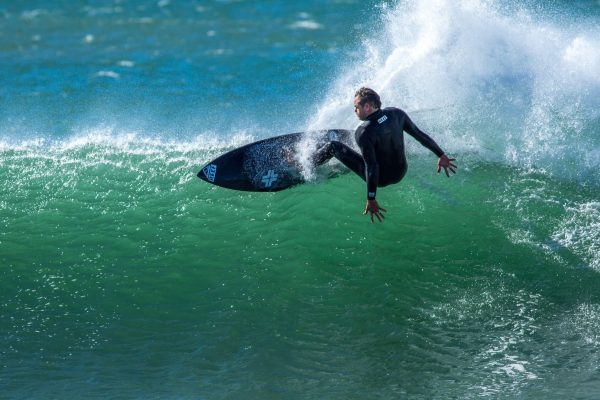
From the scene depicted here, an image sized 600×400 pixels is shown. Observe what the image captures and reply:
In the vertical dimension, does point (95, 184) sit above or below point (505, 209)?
above

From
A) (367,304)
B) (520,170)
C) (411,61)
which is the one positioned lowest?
(367,304)

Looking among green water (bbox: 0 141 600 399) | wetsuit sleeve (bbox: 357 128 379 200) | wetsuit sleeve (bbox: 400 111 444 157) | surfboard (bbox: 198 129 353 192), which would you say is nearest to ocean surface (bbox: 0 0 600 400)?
green water (bbox: 0 141 600 399)

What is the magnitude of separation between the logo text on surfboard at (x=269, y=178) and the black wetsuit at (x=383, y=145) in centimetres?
113

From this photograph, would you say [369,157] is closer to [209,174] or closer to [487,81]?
[209,174]

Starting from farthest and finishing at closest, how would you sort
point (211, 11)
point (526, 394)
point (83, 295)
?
1. point (211, 11)
2. point (83, 295)
3. point (526, 394)

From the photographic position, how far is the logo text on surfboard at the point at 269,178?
990cm

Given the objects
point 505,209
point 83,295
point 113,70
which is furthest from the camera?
point 113,70

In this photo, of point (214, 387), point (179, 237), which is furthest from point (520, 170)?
point (214, 387)

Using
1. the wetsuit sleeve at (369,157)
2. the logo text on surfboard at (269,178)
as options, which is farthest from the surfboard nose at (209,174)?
the wetsuit sleeve at (369,157)

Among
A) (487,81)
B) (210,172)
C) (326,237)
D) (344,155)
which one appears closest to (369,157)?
(344,155)

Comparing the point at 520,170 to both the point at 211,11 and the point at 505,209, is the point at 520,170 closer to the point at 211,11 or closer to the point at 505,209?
the point at 505,209

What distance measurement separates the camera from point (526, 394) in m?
6.48

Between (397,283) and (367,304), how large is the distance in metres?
0.51

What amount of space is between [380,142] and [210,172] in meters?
2.36
